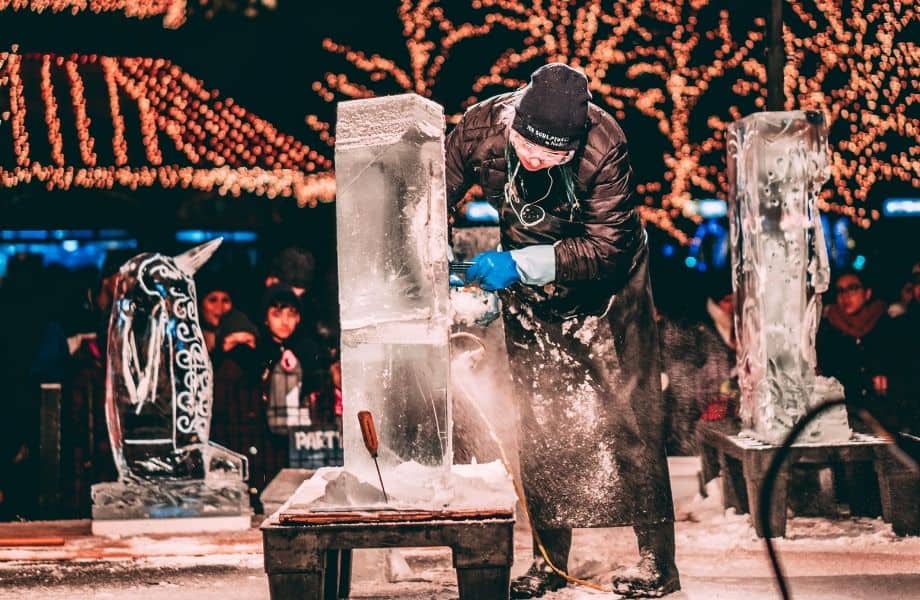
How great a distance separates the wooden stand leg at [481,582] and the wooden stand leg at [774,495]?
2.83 metres

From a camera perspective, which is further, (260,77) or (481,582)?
(260,77)

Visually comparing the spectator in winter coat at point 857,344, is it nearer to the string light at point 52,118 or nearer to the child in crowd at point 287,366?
the child in crowd at point 287,366

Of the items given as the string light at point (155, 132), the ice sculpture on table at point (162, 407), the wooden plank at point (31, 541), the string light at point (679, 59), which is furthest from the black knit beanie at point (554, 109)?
the string light at point (679, 59)

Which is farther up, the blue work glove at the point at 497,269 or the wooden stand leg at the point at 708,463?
the blue work glove at the point at 497,269

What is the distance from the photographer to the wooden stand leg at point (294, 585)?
12.9 ft

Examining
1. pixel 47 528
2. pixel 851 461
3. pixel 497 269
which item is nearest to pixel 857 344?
pixel 851 461

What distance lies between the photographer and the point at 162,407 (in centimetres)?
714

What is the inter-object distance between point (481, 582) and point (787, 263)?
11.4 feet

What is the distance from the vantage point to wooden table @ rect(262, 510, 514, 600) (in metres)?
3.88

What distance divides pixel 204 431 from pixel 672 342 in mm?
3715

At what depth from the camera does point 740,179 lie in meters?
6.83

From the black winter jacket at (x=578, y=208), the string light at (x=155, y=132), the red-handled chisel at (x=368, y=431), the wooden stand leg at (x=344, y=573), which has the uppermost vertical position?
the string light at (x=155, y=132)

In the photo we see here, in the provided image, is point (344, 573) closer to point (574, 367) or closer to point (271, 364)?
point (574, 367)

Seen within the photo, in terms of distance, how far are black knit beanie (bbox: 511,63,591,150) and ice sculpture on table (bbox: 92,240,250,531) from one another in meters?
3.22
